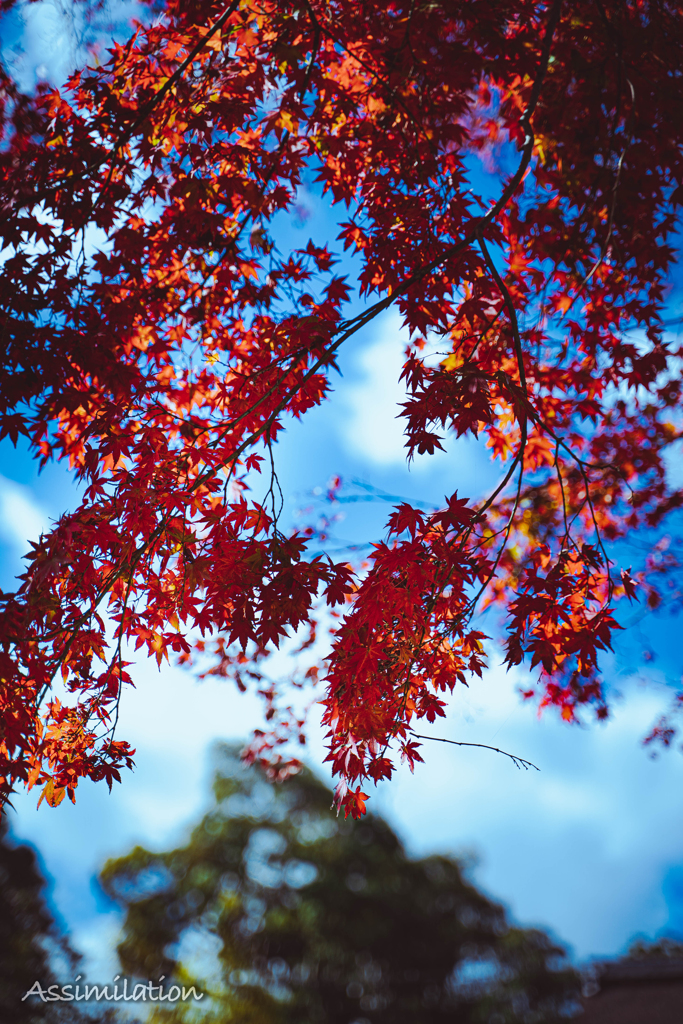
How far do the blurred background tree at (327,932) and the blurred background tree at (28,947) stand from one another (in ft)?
3.48

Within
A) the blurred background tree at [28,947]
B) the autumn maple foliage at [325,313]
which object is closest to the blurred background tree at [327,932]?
the blurred background tree at [28,947]

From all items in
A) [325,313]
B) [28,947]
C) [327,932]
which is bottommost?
[28,947]

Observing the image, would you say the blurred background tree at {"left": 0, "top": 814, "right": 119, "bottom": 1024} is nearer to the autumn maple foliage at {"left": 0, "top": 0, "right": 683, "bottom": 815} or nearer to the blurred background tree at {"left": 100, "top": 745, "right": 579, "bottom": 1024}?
the blurred background tree at {"left": 100, "top": 745, "right": 579, "bottom": 1024}

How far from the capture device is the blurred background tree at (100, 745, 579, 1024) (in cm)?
859

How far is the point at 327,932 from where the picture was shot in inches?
350

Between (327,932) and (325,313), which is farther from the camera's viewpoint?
(327,932)

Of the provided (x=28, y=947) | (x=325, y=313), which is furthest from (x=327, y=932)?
(x=325, y=313)

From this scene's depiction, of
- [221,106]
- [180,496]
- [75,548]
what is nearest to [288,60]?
[221,106]

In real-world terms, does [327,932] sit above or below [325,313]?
below

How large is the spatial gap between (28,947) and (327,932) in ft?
14.6

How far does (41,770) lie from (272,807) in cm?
812

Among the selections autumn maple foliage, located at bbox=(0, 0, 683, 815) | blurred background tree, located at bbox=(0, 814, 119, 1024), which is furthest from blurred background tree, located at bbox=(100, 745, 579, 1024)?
autumn maple foliage, located at bbox=(0, 0, 683, 815)

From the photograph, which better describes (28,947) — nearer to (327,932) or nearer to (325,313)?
(327,932)

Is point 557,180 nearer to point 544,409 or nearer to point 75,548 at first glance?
point 544,409
